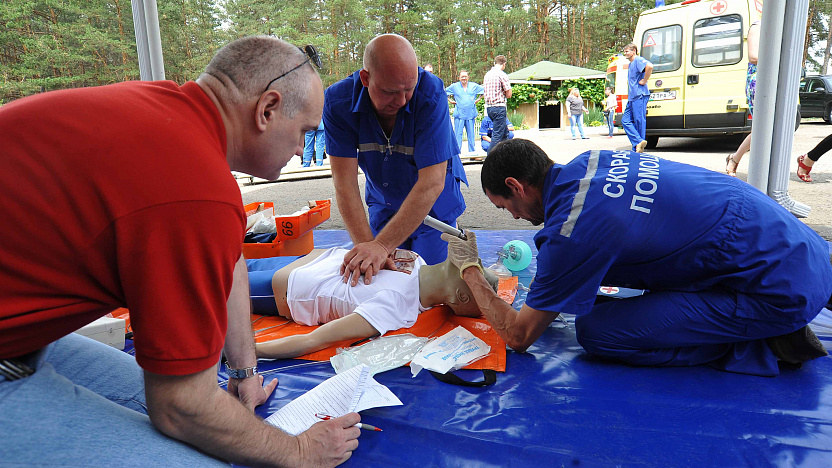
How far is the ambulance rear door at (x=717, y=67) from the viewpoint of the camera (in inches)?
357

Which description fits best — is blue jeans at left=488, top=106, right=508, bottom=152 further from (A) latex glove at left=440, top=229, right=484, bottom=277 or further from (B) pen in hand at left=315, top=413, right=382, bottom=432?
(B) pen in hand at left=315, top=413, right=382, bottom=432

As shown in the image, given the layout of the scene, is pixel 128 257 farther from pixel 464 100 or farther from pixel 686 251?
pixel 464 100

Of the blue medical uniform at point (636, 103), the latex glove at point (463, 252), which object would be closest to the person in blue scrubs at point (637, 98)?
the blue medical uniform at point (636, 103)

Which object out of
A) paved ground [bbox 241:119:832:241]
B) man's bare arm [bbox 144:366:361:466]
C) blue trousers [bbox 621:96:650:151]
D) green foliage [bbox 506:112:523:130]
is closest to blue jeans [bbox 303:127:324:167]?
paved ground [bbox 241:119:832:241]

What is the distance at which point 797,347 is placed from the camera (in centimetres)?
212

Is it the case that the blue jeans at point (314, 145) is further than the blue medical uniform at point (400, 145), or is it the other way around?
the blue jeans at point (314, 145)

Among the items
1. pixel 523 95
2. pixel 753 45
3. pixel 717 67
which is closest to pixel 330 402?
pixel 753 45

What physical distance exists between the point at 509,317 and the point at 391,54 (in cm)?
136

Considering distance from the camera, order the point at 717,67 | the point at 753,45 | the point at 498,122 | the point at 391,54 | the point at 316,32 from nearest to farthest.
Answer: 1. the point at 391,54
2. the point at 753,45
3. the point at 717,67
4. the point at 498,122
5. the point at 316,32

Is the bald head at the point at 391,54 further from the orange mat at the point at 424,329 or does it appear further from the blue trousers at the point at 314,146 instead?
the blue trousers at the point at 314,146

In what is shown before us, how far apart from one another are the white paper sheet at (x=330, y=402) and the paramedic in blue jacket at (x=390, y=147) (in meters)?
0.72

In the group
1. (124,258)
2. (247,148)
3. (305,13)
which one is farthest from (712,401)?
(305,13)

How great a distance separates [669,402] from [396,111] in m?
1.89

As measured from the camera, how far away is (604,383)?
214 cm
